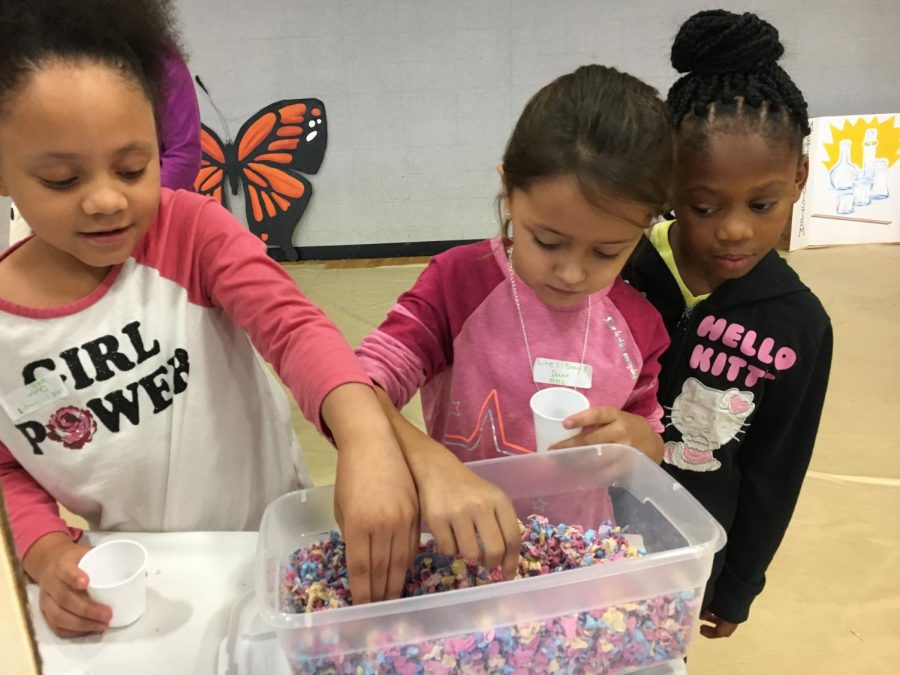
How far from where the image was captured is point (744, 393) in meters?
1.00

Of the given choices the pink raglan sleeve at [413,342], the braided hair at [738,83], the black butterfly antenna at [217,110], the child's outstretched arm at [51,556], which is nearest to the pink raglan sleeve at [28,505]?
the child's outstretched arm at [51,556]

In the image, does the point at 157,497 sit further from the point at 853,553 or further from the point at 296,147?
the point at 296,147

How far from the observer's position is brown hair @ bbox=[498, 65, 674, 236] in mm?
771

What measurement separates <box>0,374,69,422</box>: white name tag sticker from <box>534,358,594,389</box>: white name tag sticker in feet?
2.03

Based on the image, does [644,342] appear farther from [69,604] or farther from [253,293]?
[69,604]

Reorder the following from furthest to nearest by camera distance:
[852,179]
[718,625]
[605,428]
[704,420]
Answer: [852,179], [718,625], [704,420], [605,428]

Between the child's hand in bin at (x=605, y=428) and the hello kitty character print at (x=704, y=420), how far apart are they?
0.72ft

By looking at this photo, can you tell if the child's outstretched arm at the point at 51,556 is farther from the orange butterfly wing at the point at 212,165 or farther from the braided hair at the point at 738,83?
the orange butterfly wing at the point at 212,165

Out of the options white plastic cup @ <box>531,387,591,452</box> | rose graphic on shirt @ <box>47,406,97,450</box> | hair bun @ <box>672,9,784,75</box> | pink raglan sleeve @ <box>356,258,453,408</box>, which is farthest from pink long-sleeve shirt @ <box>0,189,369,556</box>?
hair bun @ <box>672,9,784,75</box>

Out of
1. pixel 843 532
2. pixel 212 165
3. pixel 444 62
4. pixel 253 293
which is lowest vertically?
pixel 843 532

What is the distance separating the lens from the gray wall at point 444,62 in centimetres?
405

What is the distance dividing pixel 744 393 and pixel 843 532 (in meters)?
1.32

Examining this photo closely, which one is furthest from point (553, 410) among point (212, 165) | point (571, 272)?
point (212, 165)

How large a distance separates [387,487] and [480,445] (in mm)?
370
